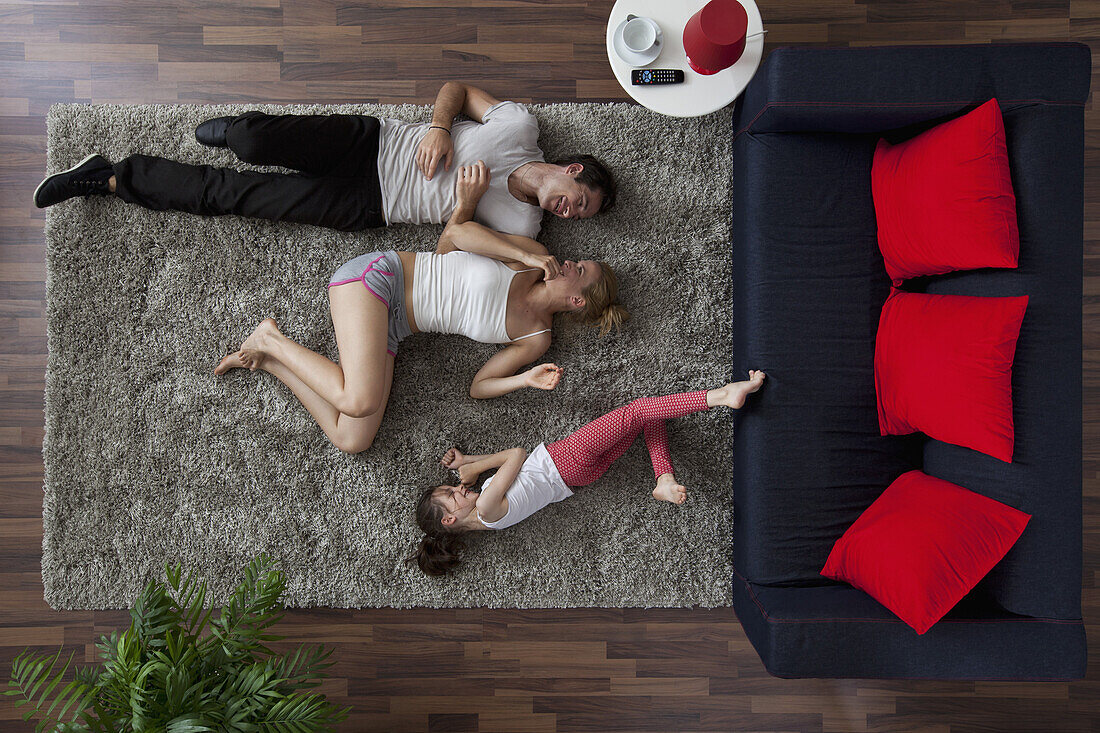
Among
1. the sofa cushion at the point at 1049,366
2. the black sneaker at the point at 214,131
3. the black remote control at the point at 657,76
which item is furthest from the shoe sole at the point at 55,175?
the sofa cushion at the point at 1049,366

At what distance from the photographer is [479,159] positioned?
2324mm

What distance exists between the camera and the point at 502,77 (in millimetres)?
2531

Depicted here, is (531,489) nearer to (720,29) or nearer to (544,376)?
(544,376)

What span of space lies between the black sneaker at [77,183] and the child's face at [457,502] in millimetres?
1791

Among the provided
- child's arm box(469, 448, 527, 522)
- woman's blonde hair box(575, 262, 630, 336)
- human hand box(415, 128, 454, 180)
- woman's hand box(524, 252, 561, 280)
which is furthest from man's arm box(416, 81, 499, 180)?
child's arm box(469, 448, 527, 522)

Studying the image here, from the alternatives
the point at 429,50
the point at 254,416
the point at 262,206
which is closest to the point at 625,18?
the point at 429,50

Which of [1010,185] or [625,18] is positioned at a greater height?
[625,18]

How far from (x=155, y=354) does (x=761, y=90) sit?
2.44 metres

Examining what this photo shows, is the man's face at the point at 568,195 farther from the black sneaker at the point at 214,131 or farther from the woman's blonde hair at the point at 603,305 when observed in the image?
the black sneaker at the point at 214,131

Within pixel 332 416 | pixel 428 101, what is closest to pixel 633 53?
pixel 428 101

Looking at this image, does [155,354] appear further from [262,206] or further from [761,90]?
[761,90]

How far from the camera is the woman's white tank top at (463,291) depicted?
7.53ft

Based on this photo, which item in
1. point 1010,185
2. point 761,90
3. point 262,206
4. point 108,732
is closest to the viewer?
point 108,732

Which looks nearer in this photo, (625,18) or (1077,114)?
(1077,114)
